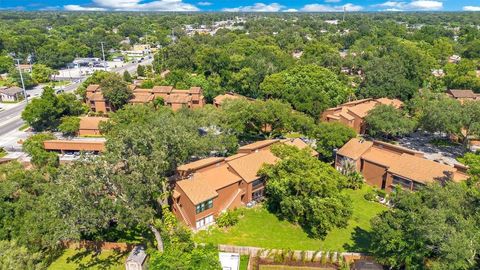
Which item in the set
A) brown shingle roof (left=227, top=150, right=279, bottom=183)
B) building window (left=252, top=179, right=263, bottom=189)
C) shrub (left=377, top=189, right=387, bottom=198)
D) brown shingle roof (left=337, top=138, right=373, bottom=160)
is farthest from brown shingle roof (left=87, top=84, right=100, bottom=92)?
shrub (left=377, top=189, right=387, bottom=198)

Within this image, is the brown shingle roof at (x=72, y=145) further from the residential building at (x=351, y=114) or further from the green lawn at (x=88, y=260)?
the residential building at (x=351, y=114)

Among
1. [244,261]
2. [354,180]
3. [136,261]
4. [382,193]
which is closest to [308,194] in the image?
[244,261]

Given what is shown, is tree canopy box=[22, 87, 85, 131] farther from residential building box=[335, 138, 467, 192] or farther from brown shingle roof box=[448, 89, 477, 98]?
brown shingle roof box=[448, 89, 477, 98]

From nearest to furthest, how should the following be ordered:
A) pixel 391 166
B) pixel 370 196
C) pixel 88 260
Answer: pixel 88 260
pixel 370 196
pixel 391 166

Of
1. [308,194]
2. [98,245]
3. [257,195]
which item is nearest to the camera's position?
[98,245]

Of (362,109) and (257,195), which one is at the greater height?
(362,109)

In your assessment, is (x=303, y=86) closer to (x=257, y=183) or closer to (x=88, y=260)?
(x=257, y=183)

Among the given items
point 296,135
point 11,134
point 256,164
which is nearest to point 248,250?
point 256,164

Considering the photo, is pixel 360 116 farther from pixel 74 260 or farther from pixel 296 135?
pixel 74 260

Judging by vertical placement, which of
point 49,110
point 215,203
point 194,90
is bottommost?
point 215,203
